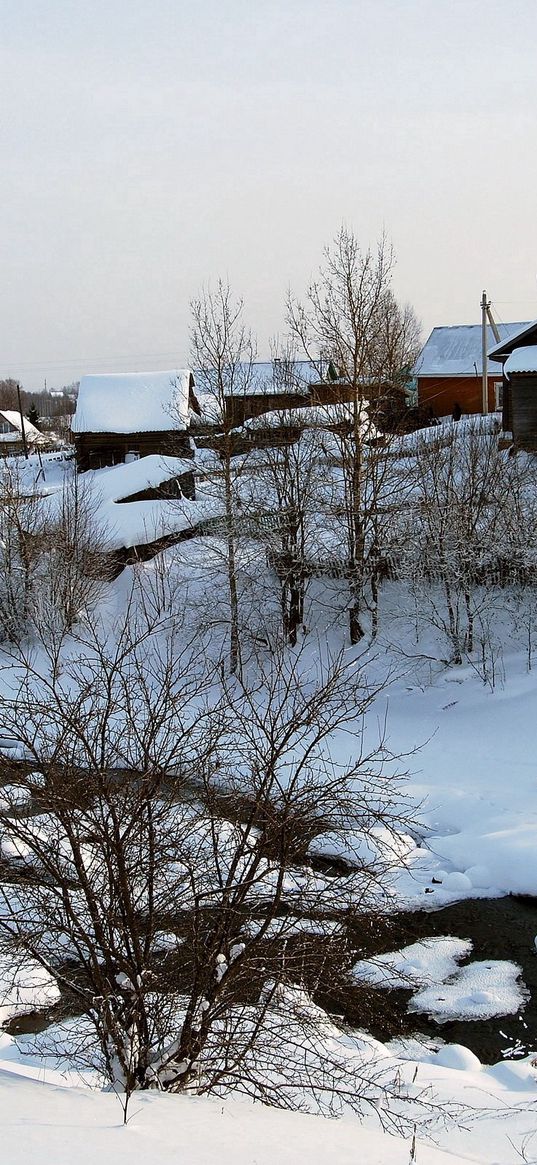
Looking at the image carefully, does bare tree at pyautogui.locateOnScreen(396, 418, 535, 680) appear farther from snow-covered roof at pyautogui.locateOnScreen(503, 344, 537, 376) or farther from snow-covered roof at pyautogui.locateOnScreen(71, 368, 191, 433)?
snow-covered roof at pyautogui.locateOnScreen(71, 368, 191, 433)

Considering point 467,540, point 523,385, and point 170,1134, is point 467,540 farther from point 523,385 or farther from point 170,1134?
point 170,1134

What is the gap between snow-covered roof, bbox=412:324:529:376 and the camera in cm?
4281

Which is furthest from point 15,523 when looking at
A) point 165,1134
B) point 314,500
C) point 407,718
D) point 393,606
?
point 165,1134

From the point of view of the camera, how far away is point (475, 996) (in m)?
9.60

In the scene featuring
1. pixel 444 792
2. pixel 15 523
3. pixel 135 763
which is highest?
pixel 15 523

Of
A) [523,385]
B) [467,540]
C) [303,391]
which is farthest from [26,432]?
[467,540]

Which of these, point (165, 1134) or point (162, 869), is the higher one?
point (162, 869)

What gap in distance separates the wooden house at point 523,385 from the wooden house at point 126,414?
46.4 ft

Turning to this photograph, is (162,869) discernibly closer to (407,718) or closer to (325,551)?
(407,718)

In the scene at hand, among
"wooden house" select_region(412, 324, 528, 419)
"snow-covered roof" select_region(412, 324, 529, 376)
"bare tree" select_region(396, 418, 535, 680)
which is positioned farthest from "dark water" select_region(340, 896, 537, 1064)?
"snow-covered roof" select_region(412, 324, 529, 376)

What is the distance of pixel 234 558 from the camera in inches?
821

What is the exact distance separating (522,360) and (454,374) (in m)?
19.2

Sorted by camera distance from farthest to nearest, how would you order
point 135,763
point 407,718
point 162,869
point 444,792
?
point 407,718
point 444,792
point 135,763
point 162,869

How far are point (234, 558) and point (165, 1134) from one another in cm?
1650
